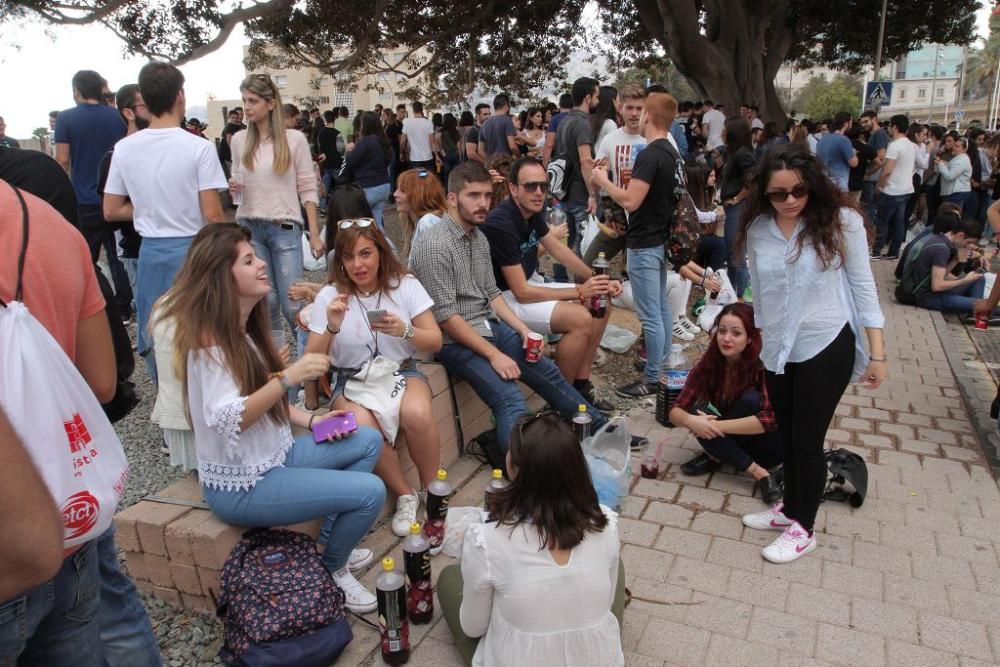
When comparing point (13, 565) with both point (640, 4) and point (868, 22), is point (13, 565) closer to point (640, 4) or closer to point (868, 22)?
point (640, 4)

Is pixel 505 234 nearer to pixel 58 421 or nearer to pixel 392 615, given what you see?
pixel 392 615

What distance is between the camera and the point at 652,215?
4762 millimetres

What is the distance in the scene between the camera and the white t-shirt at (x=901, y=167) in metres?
9.41

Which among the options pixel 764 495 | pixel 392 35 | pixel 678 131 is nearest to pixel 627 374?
pixel 764 495

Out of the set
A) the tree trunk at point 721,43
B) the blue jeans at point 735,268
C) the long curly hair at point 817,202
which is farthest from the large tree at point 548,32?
the long curly hair at point 817,202

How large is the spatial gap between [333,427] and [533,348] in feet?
4.75

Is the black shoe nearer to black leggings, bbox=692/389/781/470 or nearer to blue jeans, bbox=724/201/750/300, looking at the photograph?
black leggings, bbox=692/389/781/470

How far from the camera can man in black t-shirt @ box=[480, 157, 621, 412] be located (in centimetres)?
435

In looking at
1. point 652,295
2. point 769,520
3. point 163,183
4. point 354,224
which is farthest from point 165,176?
point 769,520

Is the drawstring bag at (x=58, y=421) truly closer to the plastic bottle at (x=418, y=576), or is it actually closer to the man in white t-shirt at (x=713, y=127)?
the plastic bottle at (x=418, y=576)

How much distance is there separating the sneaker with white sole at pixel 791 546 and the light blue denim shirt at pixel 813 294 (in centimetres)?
76

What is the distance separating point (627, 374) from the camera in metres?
5.52

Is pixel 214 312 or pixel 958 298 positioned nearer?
pixel 214 312

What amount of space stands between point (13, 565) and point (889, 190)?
1065 centimetres
